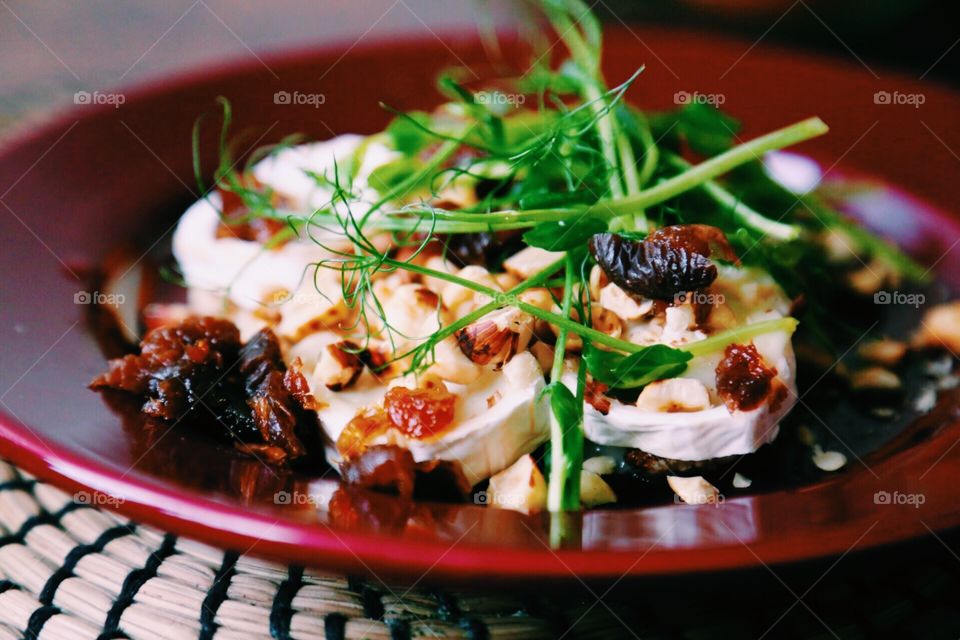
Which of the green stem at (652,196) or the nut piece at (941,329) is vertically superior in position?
the green stem at (652,196)

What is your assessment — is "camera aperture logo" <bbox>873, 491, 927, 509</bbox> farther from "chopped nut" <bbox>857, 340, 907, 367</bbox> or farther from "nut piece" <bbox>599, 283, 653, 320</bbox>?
"chopped nut" <bbox>857, 340, 907, 367</bbox>

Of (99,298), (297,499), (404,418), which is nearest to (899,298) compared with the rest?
(404,418)

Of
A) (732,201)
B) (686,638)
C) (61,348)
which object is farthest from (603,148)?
(61,348)

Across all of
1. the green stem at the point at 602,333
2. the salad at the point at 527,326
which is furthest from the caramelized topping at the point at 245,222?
the green stem at the point at 602,333

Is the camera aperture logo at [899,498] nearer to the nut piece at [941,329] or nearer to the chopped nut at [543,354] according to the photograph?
the chopped nut at [543,354]

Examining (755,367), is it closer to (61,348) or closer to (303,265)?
(303,265)

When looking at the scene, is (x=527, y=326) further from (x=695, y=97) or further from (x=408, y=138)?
(x=695, y=97)
